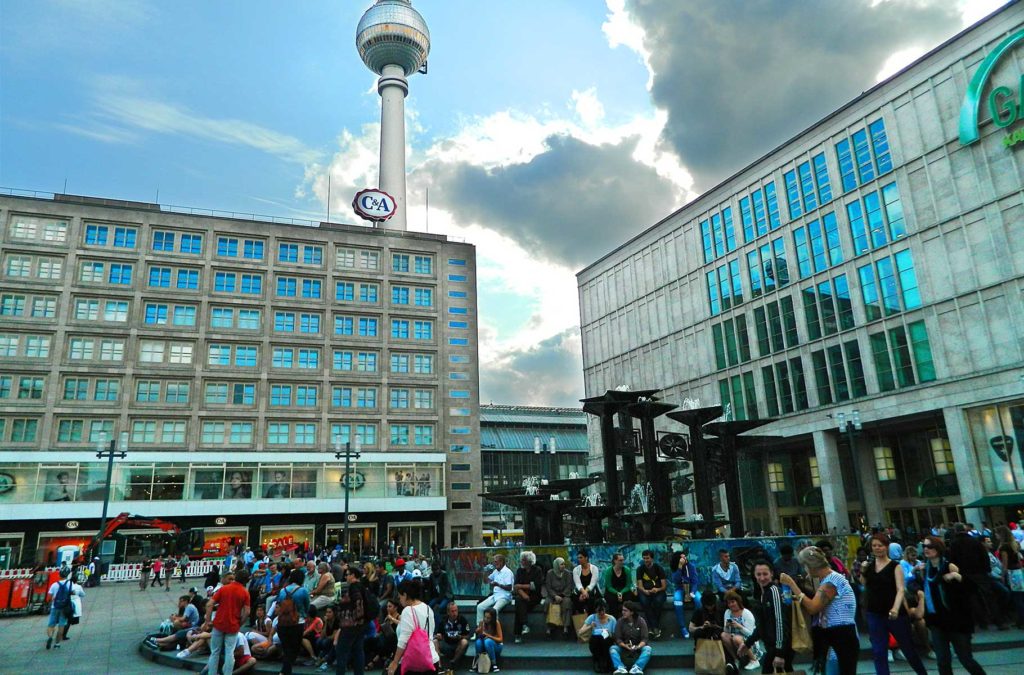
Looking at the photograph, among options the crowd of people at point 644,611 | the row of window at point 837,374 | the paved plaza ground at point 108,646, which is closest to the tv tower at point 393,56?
the row of window at point 837,374

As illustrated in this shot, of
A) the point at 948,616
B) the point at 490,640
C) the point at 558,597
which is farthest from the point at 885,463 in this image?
the point at 948,616

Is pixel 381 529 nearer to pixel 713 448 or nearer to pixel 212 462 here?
pixel 212 462

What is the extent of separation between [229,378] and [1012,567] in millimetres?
51916

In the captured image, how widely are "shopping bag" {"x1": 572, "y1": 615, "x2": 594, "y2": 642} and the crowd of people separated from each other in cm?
4

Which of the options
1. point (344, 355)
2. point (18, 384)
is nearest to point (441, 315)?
point (344, 355)

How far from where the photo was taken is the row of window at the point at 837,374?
37375mm

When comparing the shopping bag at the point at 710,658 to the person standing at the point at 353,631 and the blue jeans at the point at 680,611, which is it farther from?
the person standing at the point at 353,631

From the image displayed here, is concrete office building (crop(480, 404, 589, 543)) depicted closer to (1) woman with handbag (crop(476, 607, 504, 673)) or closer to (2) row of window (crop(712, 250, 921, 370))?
(2) row of window (crop(712, 250, 921, 370))

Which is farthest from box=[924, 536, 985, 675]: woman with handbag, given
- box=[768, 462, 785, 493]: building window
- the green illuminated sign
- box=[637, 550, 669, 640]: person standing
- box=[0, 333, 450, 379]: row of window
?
box=[0, 333, 450, 379]: row of window

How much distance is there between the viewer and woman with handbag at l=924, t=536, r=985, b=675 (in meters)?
7.85

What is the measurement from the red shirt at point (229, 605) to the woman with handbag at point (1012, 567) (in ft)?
44.8

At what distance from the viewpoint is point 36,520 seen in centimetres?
4756

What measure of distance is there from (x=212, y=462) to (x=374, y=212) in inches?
1097

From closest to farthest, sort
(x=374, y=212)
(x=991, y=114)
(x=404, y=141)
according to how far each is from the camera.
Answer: (x=991, y=114) → (x=374, y=212) → (x=404, y=141)
